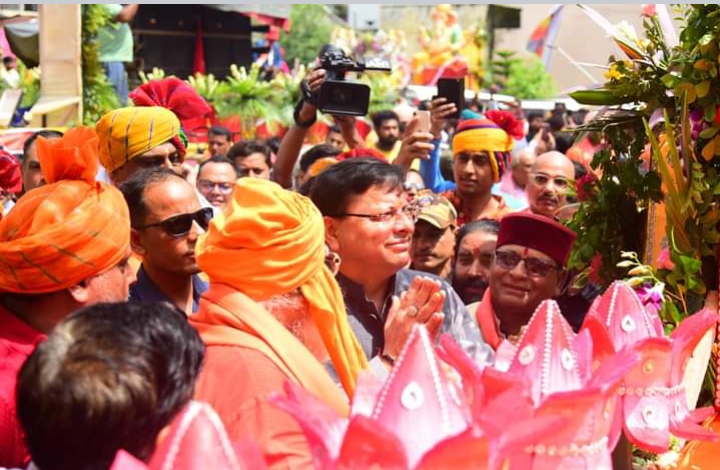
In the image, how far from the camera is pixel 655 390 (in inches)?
90.5

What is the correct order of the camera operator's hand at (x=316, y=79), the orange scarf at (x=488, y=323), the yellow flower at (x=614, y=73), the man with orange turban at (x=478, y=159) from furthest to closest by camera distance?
the man with orange turban at (x=478, y=159)
the camera operator's hand at (x=316, y=79)
the orange scarf at (x=488, y=323)
the yellow flower at (x=614, y=73)

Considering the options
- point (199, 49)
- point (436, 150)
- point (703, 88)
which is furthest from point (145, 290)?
point (199, 49)

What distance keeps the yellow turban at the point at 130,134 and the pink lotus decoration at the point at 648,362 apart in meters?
2.50

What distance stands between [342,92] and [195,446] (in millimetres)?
3856

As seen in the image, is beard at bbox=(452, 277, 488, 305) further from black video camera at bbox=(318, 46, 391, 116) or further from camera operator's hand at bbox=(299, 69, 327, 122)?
camera operator's hand at bbox=(299, 69, 327, 122)

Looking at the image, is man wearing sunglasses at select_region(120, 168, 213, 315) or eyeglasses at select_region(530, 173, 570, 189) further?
eyeglasses at select_region(530, 173, 570, 189)

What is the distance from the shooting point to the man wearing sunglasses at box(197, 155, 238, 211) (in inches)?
239

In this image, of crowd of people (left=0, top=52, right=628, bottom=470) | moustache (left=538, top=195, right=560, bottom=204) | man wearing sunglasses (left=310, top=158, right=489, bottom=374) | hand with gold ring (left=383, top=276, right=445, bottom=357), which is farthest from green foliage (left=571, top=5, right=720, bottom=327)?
moustache (left=538, top=195, right=560, bottom=204)

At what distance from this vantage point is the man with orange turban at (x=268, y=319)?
2.02 meters

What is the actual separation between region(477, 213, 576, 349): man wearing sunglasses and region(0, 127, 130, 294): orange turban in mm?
1555

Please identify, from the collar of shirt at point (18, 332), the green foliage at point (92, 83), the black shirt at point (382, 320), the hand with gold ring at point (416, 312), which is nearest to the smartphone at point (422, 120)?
the black shirt at point (382, 320)

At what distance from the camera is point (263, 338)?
7.18 feet

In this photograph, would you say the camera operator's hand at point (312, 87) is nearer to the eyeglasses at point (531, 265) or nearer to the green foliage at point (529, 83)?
the eyeglasses at point (531, 265)

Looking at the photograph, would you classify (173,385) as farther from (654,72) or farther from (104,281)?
(654,72)
